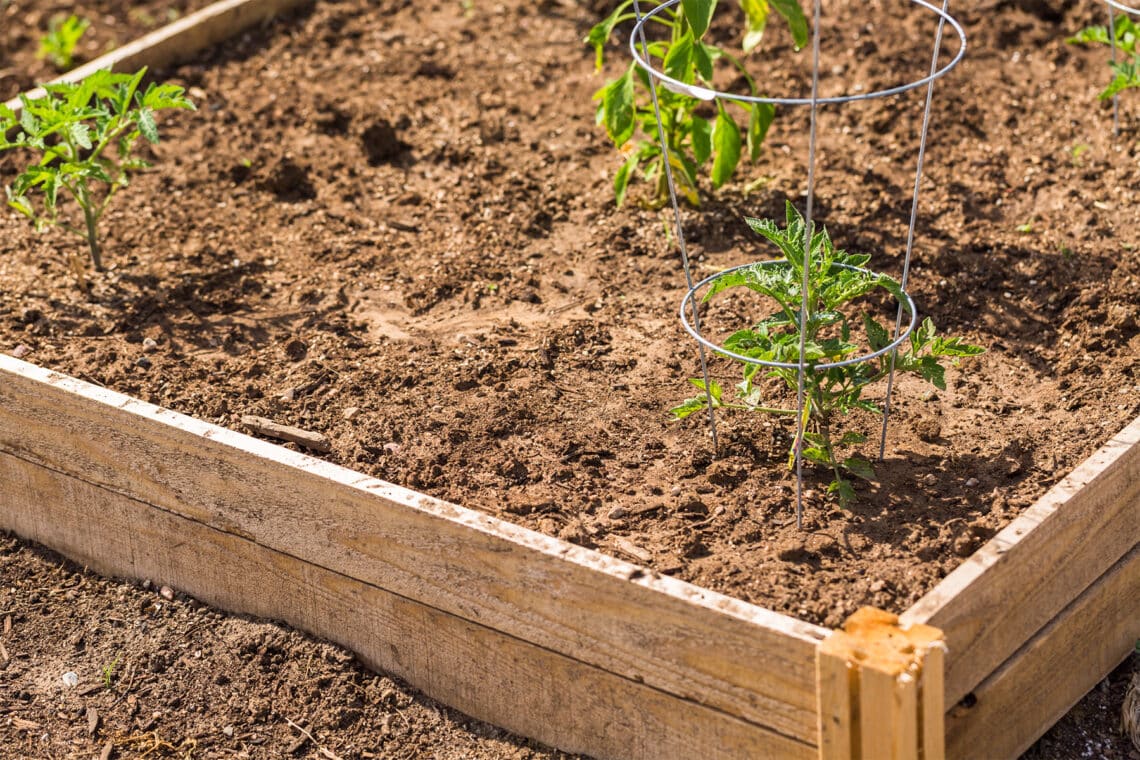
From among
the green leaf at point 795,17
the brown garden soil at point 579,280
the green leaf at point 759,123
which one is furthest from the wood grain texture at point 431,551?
the green leaf at point 795,17

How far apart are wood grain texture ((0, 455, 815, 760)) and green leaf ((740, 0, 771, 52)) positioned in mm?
2448

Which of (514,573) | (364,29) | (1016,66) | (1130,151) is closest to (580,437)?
(514,573)

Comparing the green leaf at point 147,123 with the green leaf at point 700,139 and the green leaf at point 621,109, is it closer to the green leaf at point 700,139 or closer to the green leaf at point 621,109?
the green leaf at point 621,109

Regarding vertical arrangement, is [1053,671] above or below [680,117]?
below

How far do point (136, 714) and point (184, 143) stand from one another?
271cm

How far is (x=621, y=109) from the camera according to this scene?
435 centimetres

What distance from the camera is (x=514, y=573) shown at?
9.75 feet

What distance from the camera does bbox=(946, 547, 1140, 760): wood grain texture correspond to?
2.82 m

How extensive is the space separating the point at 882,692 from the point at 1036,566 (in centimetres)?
58

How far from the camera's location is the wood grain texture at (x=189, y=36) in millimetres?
5730

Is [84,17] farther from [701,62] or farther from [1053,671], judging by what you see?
[1053,671]

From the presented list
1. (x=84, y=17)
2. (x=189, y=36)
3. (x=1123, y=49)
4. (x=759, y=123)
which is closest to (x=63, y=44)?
(x=189, y=36)

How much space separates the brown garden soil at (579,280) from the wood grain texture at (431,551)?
0.80 feet

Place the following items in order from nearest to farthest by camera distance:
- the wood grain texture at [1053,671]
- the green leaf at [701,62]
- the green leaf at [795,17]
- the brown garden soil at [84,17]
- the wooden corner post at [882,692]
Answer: the wooden corner post at [882,692] → the wood grain texture at [1053,671] → the green leaf at [701,62] → the green leaf at [795,17] → the brown garden soil at [84,17]
